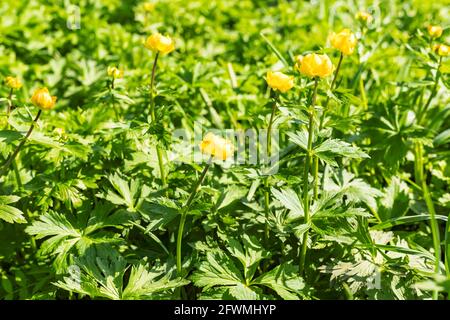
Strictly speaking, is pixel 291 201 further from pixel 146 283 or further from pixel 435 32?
pixel 435 32

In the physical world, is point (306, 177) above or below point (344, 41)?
below

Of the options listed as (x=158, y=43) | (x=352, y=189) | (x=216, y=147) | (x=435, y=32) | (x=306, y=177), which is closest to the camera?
(x=216, y=147)

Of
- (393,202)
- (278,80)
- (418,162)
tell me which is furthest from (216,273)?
(418,162)

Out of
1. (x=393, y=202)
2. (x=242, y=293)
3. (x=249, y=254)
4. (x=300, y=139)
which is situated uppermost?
(x=300, y=139)

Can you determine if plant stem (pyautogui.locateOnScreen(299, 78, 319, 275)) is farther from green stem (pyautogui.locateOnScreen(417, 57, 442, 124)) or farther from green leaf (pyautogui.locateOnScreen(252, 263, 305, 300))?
green stem (pyautogui.locateOnScreen(417, 57, 442, 124))

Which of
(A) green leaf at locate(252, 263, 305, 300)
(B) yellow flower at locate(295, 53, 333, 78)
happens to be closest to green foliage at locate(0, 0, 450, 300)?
(A) green leaf at locate(252, 263, 305, 300)

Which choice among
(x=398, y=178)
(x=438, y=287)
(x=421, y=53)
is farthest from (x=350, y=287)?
(x=421, y=53)

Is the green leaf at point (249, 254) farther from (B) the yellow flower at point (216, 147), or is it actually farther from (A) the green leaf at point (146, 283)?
(B) the yellow flower at point (216, 147)

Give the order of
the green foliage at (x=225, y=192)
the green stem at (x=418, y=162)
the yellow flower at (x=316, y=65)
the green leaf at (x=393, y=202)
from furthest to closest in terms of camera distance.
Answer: the green stem at (x=418, y=162), the green leaf at (x=393, y=202), the green foliage at (x=225, y=192), the yellow flower at (x=316, y=65)

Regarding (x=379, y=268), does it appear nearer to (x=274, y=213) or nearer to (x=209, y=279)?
(x=274, y=213)

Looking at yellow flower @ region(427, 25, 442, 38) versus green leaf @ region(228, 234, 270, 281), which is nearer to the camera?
green leaf @ region(228, 234, 270, 281)

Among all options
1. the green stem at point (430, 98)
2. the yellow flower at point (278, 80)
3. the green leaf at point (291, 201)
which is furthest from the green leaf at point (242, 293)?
the green stem at point (430, 98)

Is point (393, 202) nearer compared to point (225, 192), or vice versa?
point (225, 192)
